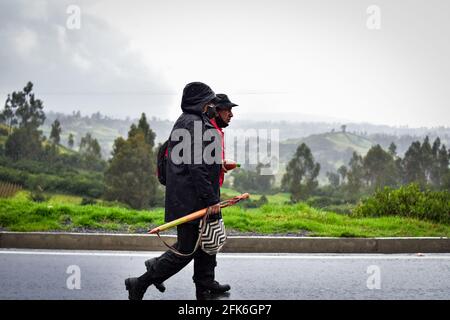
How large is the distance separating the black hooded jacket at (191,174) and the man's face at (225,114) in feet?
0.76

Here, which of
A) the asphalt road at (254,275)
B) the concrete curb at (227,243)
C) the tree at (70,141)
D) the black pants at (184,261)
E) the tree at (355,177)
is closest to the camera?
the black pants at (184,261)

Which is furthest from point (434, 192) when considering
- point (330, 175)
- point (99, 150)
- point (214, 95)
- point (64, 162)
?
point (99, 150)

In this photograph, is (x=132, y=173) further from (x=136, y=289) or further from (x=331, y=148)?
(x=136, y=289)

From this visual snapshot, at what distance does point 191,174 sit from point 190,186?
0.45 feet

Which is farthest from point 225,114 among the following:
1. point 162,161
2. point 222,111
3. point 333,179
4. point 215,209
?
point 333,179

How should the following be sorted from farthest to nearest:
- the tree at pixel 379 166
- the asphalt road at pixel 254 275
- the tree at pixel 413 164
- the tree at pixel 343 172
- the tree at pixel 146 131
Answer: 1. the tree at pixel 343 172
2. the tree at pixel 379 166
3. the tree at pixel 413 164
4. the tree at pixel 146 131
5. the asphalt road at pixel 254 275

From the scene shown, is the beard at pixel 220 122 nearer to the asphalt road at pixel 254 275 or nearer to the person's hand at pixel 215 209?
the person's hand at pixel 215 209

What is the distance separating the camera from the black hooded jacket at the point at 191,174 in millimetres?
5660

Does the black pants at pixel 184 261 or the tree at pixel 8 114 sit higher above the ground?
the tree at pixel 8 114

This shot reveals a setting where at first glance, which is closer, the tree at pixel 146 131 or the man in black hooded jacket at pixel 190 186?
the man in black hooded jacket at pixel 190 186

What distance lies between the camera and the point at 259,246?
9.97m

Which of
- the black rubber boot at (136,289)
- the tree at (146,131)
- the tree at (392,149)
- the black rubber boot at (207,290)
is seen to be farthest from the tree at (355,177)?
the black rubber boot at (136,289)
